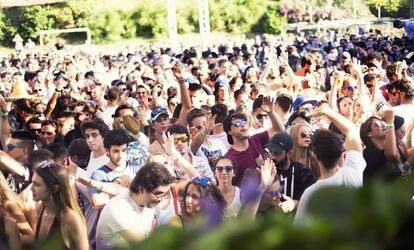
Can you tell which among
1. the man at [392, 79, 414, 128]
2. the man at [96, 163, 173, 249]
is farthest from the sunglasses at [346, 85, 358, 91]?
the man at [96, 163, 173, 249]

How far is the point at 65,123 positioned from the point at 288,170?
127 inches

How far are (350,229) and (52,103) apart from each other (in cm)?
951

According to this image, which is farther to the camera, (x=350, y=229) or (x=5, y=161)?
(x=5, y=161)

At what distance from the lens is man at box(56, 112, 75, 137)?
26.6 feet

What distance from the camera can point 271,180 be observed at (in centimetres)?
487

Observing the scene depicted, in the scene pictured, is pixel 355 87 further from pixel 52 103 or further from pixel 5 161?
pixel 5 161

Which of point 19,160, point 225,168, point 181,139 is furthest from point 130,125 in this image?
point 225,168

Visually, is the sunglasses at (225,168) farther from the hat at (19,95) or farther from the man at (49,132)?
the hat at (19,95)

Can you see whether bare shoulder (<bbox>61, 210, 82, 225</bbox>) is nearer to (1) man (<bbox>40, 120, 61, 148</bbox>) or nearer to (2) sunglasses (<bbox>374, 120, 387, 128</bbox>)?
(2) sunglasses (<bbox>374, 120, 387, 128</bbox>)

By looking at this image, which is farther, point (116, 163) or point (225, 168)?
point (116, 163)

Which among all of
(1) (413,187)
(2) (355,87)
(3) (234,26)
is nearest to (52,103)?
(2) (355,87)

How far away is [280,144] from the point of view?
591cm

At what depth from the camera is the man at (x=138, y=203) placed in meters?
4.14

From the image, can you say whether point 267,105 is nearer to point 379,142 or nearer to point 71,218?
point 379,142
